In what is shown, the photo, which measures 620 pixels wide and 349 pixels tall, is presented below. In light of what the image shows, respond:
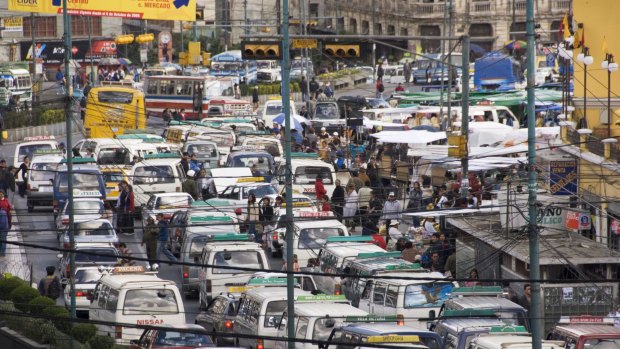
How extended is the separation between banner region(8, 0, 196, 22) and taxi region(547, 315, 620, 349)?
150 ft

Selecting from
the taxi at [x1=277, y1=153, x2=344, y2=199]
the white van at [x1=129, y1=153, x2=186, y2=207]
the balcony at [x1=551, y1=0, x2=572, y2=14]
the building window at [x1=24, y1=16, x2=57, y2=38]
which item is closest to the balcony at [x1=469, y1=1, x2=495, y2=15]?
the balcony at [x1=551, y1=0, x2=572, y2=14]

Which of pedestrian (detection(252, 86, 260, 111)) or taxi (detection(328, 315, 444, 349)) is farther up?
pedestrian (detection(252, 86, 260, 111))

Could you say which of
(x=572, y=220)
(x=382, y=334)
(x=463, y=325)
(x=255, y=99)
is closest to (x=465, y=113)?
(x=572, y=220)

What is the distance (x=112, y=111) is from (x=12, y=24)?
38.6 m

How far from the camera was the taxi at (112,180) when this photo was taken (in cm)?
4125

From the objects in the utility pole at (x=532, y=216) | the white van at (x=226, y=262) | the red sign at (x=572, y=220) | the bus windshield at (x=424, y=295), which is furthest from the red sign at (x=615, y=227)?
the utility pole at (x=532, y=216)

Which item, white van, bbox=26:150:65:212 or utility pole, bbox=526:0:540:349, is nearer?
utility pole, bbox=526:0:540:349

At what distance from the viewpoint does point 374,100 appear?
6894 centimetres

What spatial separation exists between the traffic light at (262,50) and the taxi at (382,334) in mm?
8012

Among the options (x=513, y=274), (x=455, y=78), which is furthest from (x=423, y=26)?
(x=513, y=274)

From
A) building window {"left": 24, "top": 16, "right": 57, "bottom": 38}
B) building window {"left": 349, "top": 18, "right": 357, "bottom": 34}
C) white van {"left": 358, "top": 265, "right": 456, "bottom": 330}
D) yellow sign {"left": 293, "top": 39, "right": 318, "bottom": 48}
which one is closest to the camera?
white van {"left": 358, "top": 265, "right": 456, "bottom": 330}

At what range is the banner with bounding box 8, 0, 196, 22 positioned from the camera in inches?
2618

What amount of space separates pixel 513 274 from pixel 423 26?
252ft

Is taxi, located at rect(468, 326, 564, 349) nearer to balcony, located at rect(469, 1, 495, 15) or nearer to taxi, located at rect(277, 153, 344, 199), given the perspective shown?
taxi, located at rect(277, 153, 344, 199)
